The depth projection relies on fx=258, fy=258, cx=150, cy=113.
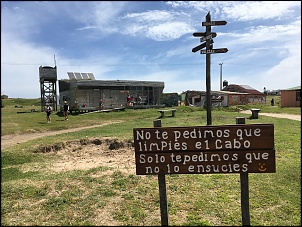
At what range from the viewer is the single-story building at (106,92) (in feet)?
86.0

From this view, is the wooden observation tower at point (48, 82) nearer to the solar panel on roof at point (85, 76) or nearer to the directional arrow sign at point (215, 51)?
the solar panel on roof at point (85, 76)

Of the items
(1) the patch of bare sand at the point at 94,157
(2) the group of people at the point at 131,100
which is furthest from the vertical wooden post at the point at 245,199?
(2) the group of people at the point at 131,100

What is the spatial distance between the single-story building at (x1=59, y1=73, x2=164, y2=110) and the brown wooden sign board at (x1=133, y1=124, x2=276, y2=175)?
2344cm

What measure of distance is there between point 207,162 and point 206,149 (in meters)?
0.17

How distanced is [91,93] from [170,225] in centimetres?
2438

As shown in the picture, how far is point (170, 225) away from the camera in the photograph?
3734 millimetres

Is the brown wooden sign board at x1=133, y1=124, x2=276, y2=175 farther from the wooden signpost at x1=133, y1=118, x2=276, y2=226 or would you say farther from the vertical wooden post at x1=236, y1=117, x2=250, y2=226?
the vertical wooden post at x1=236, y1=117, x2=250, y2=226

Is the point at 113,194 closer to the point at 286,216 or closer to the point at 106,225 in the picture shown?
the point at 106,225

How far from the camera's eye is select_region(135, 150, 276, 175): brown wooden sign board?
325 cm

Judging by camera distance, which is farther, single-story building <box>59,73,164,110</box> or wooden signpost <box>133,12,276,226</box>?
single-story building <box>59,73,164,110</box>

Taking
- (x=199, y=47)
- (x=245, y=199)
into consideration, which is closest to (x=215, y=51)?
(x=199, y=47)

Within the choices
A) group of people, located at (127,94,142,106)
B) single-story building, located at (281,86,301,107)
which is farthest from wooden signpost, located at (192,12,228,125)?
single-story building, located at (281,86,301,107)

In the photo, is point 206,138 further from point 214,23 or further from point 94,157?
point 214,23

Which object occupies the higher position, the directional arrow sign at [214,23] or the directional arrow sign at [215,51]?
the directional arrow sign at [214,23]
